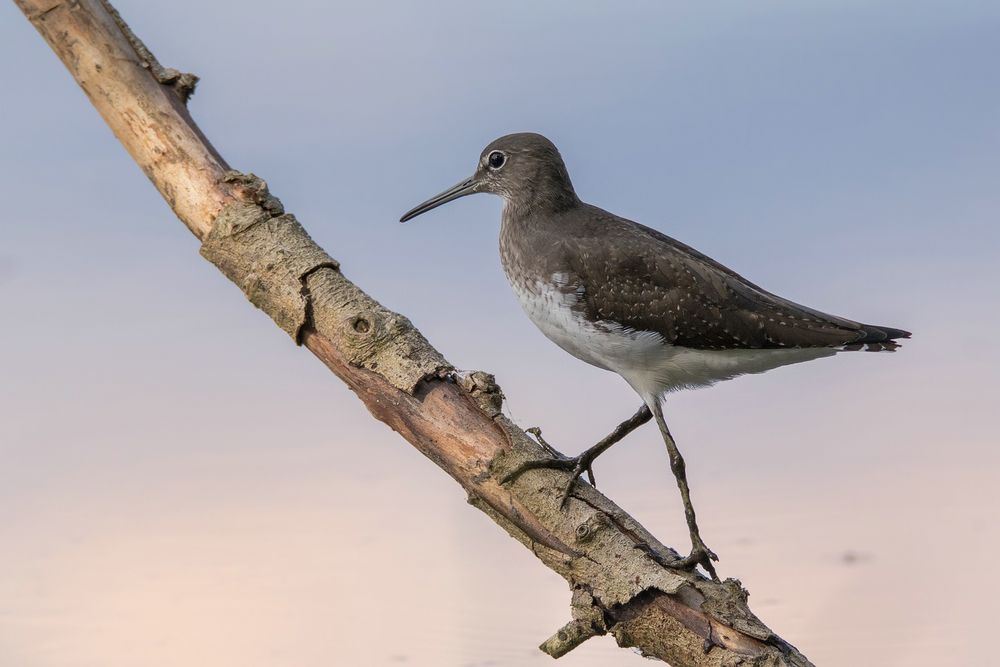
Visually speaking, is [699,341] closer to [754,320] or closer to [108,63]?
[754,320]

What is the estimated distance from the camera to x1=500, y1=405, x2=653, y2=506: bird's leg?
6.54 m

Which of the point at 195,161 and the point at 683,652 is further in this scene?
the point at 195,161

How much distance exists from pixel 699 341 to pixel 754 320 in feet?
1.36

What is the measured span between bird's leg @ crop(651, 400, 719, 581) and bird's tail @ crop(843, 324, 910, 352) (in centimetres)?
140

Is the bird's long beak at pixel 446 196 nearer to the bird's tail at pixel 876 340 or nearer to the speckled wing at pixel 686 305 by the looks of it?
the speckled wing at pixel 686 305

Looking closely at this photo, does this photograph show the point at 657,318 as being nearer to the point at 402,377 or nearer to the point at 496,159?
the point at 402,377

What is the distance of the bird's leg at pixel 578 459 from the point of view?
654 centimetres

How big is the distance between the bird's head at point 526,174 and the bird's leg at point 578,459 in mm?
1703

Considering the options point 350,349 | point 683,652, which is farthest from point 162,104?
point 683,652

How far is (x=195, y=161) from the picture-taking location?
7.14m

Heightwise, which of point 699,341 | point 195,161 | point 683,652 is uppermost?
point 699,341

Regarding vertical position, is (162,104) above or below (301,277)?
above

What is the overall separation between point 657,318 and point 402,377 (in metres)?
1.81

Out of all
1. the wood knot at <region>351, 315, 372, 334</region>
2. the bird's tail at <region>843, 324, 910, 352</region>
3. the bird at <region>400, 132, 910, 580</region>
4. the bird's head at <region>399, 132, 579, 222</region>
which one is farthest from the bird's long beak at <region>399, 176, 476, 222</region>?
the bird's tail at <region>843, 324, 910, 352</region>
